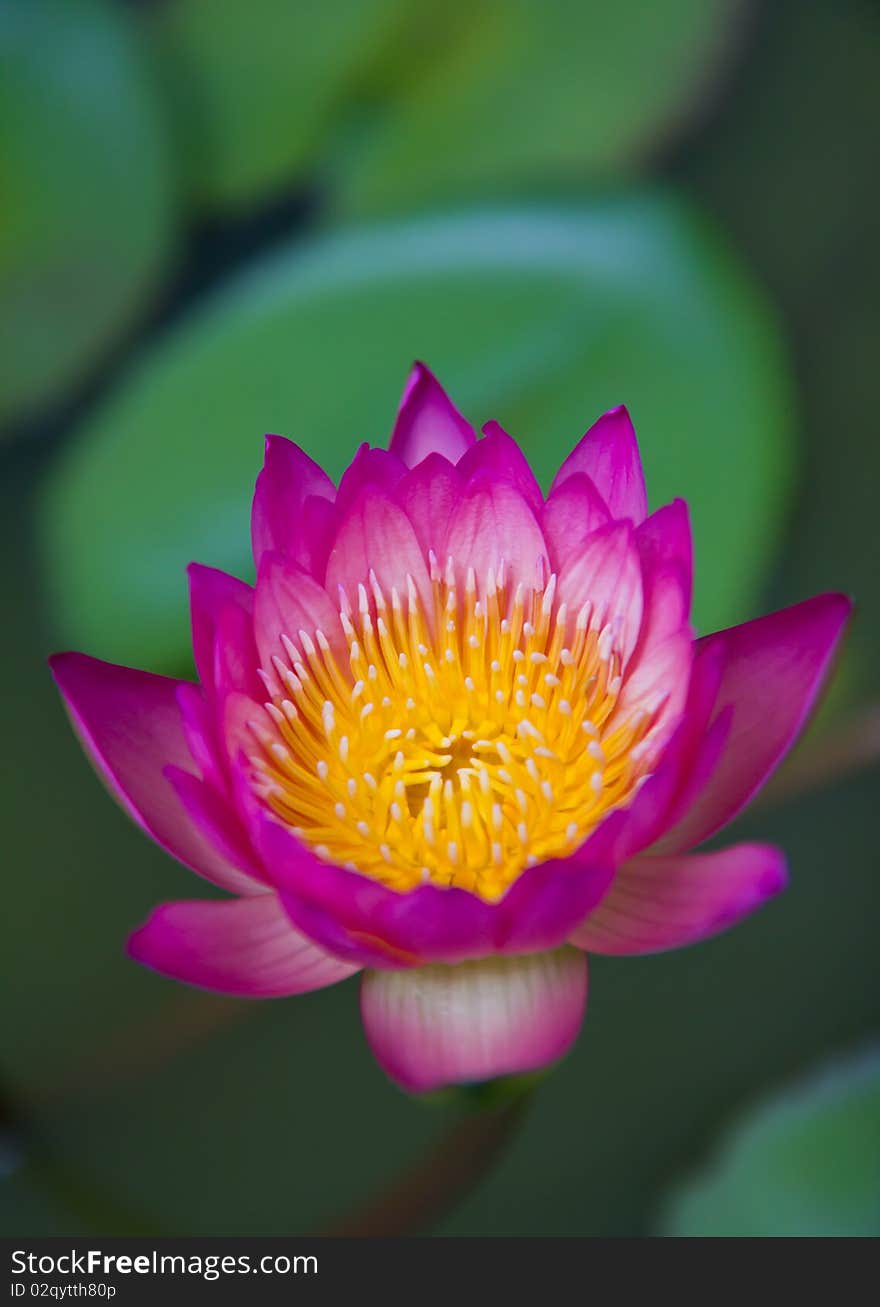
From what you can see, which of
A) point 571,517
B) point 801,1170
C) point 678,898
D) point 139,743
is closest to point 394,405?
point 571,517

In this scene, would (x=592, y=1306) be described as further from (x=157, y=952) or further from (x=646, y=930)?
(x=157, y=952)

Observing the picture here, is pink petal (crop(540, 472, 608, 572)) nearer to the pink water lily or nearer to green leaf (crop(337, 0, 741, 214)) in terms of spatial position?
the pink water lily

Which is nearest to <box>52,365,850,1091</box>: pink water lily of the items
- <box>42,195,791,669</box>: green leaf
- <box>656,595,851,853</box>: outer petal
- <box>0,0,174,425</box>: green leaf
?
<box>656,595,851,853</box>: outer petal

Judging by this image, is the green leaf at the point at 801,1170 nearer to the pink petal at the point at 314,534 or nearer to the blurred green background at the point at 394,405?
the blurred green background at the point at 394,405

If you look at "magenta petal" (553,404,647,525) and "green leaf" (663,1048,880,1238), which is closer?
"magenta petal" (553,404,647,525)

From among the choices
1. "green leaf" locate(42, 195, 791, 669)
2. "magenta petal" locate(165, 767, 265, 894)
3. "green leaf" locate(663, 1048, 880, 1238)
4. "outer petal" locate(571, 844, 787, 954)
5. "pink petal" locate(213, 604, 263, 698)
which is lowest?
"green leaf" locate(663, 1048, 880, 1238)

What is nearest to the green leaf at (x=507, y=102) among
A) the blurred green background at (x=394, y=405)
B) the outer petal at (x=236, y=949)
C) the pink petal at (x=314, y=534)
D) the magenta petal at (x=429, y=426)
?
the blurred green background at (x=394, y=405)

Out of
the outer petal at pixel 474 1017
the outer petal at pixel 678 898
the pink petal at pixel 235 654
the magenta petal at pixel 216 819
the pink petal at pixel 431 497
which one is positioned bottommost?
the outer petal at pixel 474 1017
